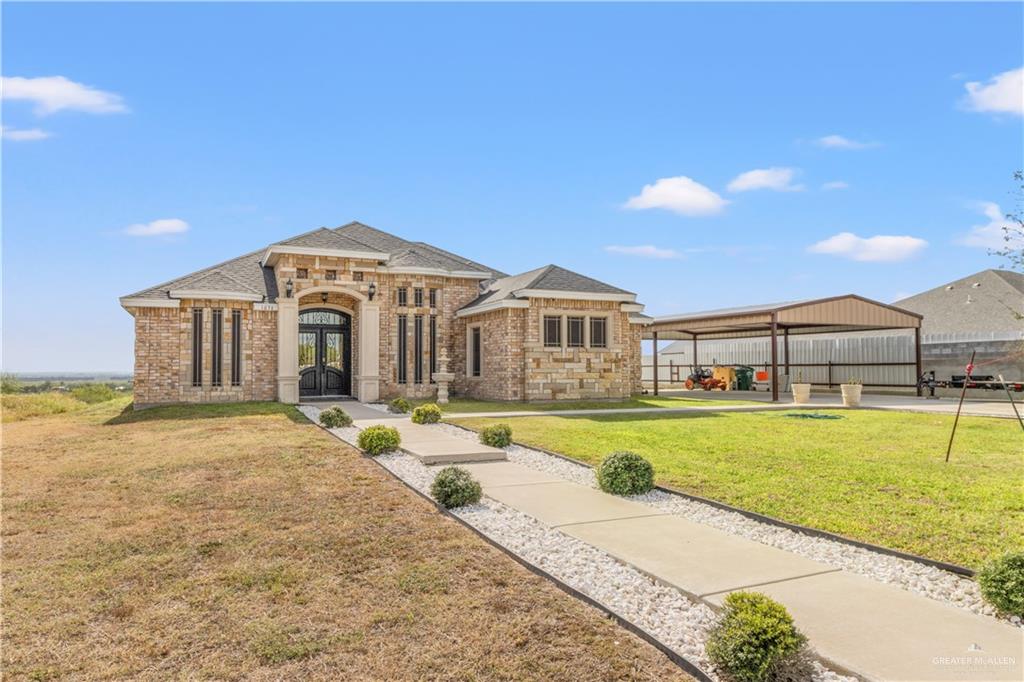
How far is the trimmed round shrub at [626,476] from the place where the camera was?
6816 mm

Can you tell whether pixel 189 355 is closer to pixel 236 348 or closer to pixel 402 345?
pixel 236 348

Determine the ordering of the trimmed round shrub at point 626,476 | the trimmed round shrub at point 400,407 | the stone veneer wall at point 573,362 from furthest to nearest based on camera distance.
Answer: the stone veneer wall at point 573,362 < the trimmed round shrub at point 400,407 < the trimmed round shrub at point 626,476

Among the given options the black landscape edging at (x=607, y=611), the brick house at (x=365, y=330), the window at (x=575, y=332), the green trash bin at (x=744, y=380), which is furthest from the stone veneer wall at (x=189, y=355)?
the green trash bin at (x=744, y=380)

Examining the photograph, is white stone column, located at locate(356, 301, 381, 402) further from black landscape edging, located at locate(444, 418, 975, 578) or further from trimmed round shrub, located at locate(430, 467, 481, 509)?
black landscape edging, located at locate(444, 418, 975, 578)

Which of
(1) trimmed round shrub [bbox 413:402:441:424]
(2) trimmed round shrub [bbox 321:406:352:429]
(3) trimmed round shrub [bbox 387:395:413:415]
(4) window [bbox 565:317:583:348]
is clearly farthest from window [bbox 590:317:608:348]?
(2) trimmed round shrub [bbox 321:406:352:429]

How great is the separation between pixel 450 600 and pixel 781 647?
2052 millimetres

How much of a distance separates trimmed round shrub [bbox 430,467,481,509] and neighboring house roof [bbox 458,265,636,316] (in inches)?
469

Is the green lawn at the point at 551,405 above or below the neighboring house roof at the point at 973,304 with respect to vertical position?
below

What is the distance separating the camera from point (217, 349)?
58.2ft

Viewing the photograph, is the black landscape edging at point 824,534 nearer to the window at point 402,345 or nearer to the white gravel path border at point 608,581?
the white gravel path border at point 608,581

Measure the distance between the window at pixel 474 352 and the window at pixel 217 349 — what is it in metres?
8.12

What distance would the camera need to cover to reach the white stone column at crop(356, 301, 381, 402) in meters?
19.1

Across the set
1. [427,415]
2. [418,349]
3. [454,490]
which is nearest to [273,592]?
[454,490]

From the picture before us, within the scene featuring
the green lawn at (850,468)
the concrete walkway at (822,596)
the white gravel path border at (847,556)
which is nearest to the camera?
the concrete walkway at (822,596)
